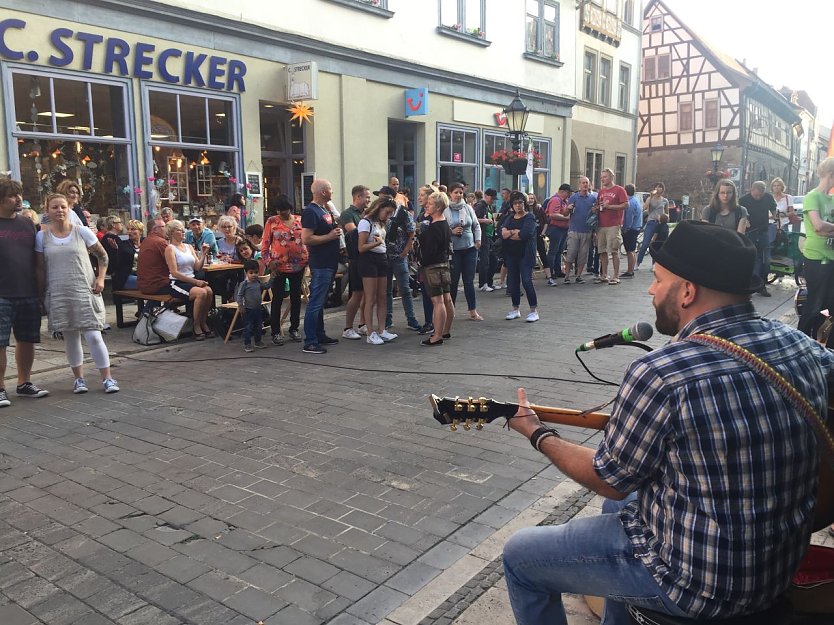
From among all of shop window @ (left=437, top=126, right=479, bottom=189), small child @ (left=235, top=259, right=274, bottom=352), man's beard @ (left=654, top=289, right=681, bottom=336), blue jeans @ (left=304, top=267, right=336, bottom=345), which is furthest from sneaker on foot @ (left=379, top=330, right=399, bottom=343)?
shop window @ (left=437, top=126, right=479, bottom=189)

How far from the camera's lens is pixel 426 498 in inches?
159

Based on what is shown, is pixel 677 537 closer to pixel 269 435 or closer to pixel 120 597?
pixel 120 597

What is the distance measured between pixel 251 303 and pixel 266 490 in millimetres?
4194

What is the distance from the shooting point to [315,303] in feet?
26.2

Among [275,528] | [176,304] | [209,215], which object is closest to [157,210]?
[209,215]

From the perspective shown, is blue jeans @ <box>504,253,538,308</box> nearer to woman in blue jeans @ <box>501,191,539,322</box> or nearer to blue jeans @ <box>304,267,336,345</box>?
woman in blue jeans @ <box>501,191,539,322</box>

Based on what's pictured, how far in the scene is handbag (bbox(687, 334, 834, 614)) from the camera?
5.91 feet

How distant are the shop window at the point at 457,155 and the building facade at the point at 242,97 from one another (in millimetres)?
45

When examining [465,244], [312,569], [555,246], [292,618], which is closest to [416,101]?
[555,246]

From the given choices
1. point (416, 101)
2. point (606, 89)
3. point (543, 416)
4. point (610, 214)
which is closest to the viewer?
point (543, 416)

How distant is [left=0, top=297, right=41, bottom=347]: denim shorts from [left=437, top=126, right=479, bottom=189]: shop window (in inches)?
505

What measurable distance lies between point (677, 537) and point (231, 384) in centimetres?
538

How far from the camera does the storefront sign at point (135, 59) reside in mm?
9906

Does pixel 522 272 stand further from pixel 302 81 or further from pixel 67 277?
pixel 302 81
